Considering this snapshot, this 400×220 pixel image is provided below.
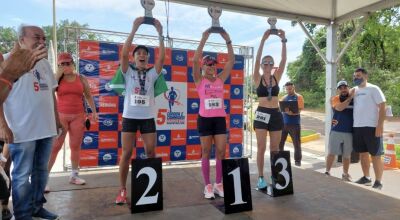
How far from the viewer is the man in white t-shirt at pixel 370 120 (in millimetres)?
4234

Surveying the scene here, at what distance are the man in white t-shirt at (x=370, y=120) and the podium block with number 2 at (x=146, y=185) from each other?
289cm

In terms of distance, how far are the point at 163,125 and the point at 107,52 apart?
1.47 meters

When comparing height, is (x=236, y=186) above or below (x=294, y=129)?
below

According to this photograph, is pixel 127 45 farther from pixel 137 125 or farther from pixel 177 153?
pixel 177 153

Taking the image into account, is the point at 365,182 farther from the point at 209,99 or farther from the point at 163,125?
the point at 163,125

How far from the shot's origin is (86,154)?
16.1ft

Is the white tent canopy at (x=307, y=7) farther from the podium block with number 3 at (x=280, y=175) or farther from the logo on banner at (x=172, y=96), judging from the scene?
the podium block with number 3 at (x=280, y=175)

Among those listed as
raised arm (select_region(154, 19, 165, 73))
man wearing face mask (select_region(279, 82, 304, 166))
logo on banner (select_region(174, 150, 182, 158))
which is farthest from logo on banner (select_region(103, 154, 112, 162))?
man wearing face mask (select_region(279, 82, 304, 166))

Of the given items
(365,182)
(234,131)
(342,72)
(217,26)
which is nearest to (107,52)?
(217,26)

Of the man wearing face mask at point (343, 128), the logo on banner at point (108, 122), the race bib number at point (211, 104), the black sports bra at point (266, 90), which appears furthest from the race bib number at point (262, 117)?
the logo on banner at point (108, 122)

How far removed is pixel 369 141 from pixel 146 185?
3074 millimetres

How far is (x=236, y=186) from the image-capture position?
10.2 feet

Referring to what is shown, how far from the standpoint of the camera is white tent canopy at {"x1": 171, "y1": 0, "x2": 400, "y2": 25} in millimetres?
5137

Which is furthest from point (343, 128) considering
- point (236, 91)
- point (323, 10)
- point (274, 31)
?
point (323, 10)
